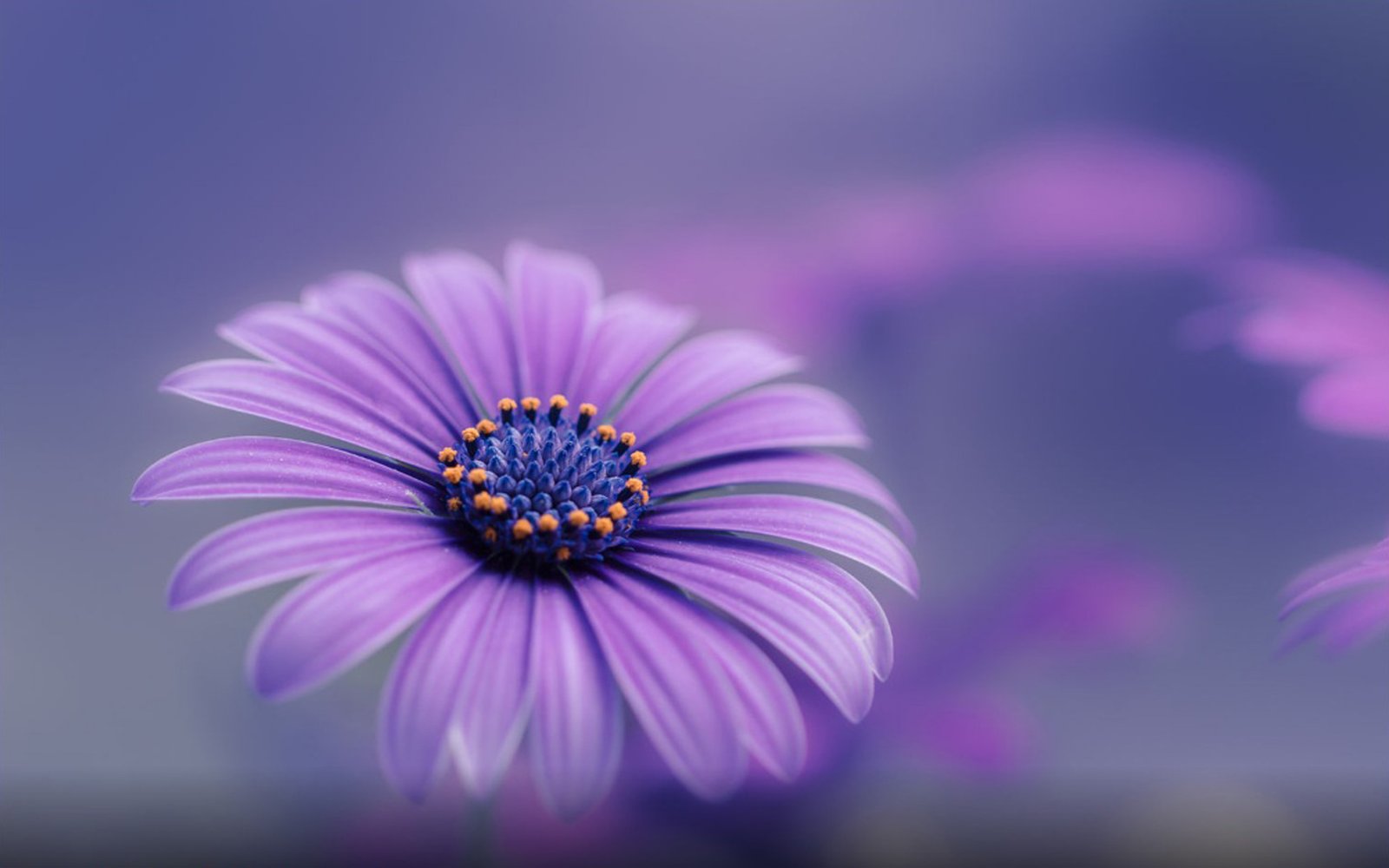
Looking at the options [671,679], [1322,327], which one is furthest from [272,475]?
[1322,327]

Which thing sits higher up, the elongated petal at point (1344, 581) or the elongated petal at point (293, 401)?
the elongated petal at point (293, 401)

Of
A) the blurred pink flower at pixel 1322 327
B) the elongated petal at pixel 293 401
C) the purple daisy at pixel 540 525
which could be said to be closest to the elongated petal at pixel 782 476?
the purple daisy at pixel 540 525

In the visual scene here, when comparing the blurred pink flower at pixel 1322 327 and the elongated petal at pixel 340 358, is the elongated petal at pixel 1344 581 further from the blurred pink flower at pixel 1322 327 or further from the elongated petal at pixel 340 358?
the elongated petal at pixel 340 358

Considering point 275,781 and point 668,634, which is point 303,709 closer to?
point 275,781

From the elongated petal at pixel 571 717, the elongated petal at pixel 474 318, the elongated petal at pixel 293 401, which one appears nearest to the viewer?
the elongated petal at pixel 571 717

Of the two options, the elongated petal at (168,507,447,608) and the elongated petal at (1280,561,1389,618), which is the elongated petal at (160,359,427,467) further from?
the elongated petal at (1280,561,1389,618)

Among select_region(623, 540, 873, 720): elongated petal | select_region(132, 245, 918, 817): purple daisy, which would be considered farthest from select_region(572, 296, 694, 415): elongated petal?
select_region(623, 540, 873, 720): elongated petal

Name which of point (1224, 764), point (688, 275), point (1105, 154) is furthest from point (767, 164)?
point (1224, 764)

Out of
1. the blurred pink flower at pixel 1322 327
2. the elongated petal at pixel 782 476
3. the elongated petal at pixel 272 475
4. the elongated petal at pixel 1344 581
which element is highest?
the blurred pink flower at pixel 1322 327
